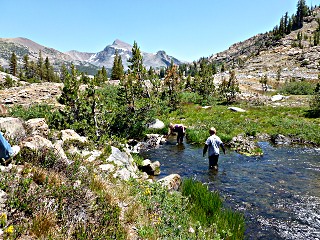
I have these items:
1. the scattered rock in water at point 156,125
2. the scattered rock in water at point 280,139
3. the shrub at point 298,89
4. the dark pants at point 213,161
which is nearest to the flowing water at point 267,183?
the dark pants at point 213,161

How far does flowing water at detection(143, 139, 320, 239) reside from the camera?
8.91m

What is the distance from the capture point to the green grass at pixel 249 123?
23.9 meters

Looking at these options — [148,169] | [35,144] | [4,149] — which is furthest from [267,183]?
[4,149]

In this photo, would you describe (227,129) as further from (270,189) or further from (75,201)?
(75,201)

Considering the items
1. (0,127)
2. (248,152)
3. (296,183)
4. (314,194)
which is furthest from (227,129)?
(0,127)

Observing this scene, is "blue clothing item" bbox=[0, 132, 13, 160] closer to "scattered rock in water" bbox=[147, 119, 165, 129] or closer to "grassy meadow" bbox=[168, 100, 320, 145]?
"grassy meadow" bbox=[168, 100, 320, 145]

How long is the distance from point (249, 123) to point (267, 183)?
1641 cm

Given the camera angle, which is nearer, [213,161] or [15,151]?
[15,151]

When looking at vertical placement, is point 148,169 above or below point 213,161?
below

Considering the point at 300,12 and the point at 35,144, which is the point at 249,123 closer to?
the point at 35,144

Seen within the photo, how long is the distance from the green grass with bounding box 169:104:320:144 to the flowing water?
3181 millimetres

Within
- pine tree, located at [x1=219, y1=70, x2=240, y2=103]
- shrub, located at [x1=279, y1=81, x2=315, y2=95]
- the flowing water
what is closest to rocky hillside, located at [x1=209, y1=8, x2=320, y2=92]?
shrub, located at [x1=279, y1=81, x2=315, y2=95]

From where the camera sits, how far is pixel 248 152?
19359 mm

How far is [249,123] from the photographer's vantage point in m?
28.6
